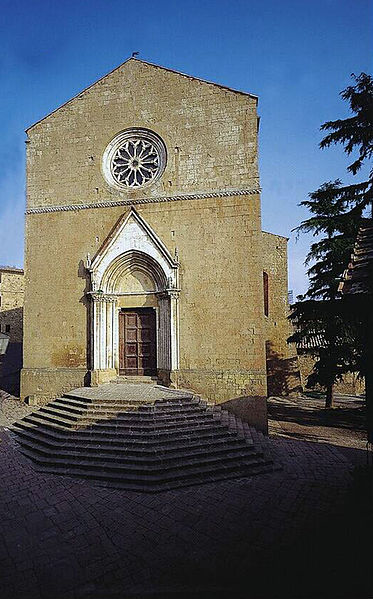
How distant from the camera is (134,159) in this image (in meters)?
13.3

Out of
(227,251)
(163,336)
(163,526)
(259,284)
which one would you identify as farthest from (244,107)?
(163,526)

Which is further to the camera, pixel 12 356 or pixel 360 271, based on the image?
pixel 12 356

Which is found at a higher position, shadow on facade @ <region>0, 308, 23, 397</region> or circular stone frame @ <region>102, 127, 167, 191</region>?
circular stone frame @ <region>102, 127, 167, 191</region>

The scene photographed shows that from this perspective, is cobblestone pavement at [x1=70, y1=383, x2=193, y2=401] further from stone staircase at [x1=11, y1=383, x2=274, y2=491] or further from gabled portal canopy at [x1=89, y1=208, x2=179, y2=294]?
gabled portal canopy at [x1=89, y1=208, x2=179, y2=294]

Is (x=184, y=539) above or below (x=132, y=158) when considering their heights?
below

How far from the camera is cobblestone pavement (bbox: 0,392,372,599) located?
416cm

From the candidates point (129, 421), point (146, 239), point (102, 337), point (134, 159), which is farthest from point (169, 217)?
point (129, 421)

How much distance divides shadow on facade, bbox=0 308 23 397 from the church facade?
142 inches

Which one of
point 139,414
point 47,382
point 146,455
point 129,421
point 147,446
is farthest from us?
point 47,382

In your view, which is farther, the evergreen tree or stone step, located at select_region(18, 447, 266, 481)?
the evergreen tree

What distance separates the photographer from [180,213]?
12.5 m

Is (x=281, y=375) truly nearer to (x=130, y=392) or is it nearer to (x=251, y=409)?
(x=251, y=409)

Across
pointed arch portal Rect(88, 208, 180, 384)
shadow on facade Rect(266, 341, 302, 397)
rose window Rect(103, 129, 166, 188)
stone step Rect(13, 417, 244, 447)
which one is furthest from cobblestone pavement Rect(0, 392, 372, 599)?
shadow on facade Rect(266, 341, 302, 397)

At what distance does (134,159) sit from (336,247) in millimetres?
8607
